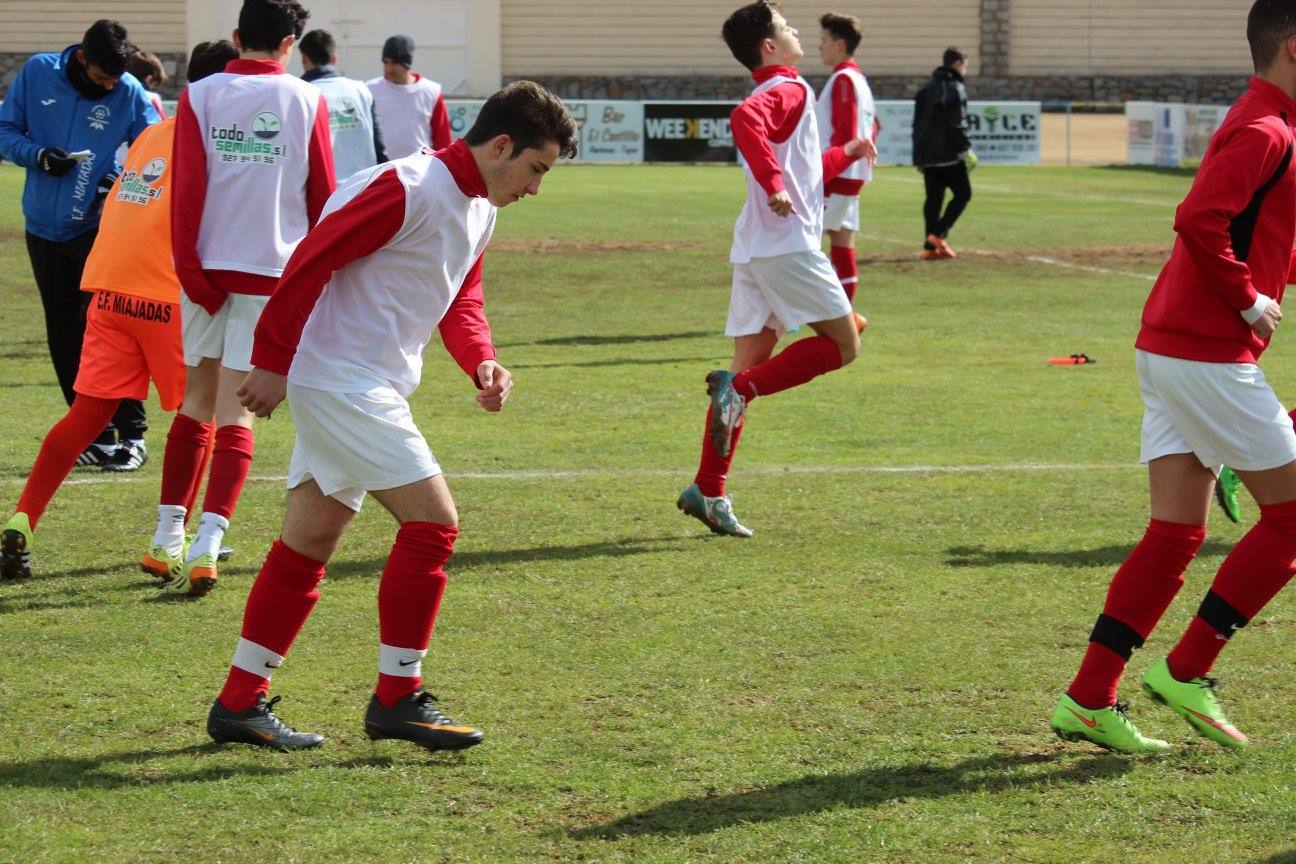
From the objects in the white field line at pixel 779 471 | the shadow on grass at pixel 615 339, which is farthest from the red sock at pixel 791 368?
the shadow on grass at pixel 615 339

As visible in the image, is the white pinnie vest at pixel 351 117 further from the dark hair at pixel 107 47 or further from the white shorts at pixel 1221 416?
the white shorts at pixel 1221 416

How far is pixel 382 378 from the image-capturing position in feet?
14.4

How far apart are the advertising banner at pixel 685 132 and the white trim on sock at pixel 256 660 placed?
108 feet

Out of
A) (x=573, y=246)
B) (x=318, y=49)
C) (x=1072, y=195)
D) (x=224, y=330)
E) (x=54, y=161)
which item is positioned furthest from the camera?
(x=1072, y=195)

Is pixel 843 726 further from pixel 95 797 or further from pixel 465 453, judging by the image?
pixel 465 453

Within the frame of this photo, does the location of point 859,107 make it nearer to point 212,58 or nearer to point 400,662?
point 212,58

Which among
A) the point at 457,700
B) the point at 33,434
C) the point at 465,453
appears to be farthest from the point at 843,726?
the point at 33,434

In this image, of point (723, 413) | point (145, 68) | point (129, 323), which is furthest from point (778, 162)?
point (145, 68)

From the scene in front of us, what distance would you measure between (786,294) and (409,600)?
339cm

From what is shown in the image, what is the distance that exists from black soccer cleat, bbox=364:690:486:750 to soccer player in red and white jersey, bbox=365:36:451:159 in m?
8.70

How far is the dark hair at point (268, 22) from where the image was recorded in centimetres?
582

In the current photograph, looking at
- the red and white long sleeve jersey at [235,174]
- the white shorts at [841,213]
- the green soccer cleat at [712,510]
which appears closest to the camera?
the red and white long sleeve jersey at [235,174]

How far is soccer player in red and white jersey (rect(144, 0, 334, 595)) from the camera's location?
5.83m

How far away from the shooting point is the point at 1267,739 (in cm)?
462
